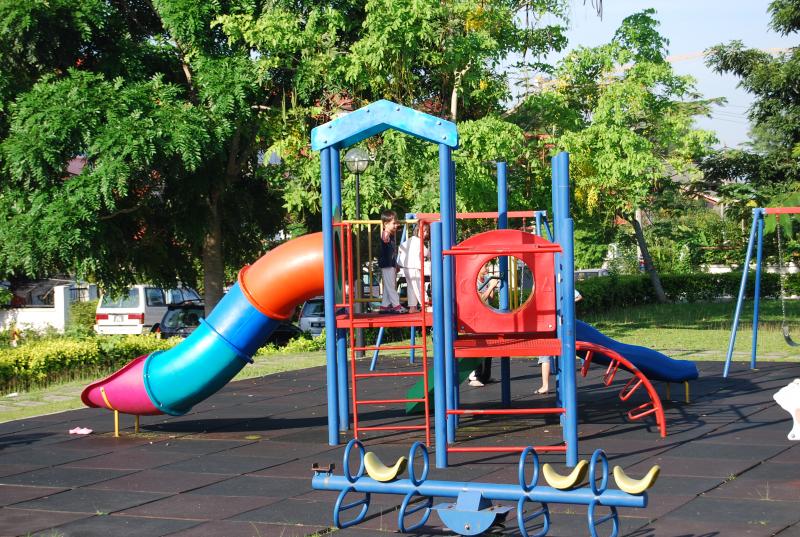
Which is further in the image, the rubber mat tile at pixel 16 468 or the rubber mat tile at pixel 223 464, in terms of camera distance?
the rubber mat tile at pixel 16 468

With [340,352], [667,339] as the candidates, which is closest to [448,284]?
[340,352]

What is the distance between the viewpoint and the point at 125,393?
32.2ft

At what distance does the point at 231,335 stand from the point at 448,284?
96.5 inches

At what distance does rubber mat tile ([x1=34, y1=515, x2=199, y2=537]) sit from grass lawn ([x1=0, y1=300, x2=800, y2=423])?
5.35m

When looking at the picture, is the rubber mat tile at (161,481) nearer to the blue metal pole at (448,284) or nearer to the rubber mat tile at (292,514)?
the rubber mat tile at (292,514)

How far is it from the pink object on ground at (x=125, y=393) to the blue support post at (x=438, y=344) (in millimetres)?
3139

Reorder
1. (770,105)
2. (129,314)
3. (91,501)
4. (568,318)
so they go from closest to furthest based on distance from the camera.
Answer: (91,501) → (568,318) → (129,314) → (770,105)

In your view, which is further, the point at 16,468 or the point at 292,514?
the point at 16,468

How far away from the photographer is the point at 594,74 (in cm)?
2050

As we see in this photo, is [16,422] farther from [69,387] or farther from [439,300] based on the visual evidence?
[439,300]

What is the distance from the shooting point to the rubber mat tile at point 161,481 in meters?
7.48

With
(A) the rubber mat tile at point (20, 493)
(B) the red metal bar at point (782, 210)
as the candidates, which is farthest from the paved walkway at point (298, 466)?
(B) the red metal bar at point (782, 210)

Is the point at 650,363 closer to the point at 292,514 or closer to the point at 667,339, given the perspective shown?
the point at 292,514

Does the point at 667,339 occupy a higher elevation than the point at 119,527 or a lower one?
higher
